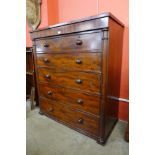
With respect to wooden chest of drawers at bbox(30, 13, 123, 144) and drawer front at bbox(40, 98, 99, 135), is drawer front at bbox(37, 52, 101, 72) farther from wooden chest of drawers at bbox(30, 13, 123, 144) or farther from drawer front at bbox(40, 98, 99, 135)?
drawer front at bbox(40, 98, 99, 135)

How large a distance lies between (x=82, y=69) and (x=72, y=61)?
6.5 inches

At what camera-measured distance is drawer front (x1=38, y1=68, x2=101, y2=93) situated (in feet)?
4.35

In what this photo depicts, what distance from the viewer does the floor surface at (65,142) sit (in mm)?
1359

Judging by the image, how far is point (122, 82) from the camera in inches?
69.7

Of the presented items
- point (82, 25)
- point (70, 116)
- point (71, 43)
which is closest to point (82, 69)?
point (71, 43)

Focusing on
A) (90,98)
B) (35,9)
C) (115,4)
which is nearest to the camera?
(90,98)

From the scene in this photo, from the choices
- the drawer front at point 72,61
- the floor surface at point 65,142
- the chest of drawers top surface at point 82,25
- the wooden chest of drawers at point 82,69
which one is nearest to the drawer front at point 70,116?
the wooden chest of drawers at point 82,69

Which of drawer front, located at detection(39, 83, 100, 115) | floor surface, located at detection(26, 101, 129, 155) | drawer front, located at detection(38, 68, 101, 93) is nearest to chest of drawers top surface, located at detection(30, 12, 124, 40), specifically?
drawer front, located at detection(38, 68, 101, 93)

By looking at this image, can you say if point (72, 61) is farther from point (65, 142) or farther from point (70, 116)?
point (65, 142)

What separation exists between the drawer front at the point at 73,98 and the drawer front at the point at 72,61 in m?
0.29

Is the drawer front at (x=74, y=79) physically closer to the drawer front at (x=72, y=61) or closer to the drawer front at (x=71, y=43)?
the drawer front at (x=72, y=61)
